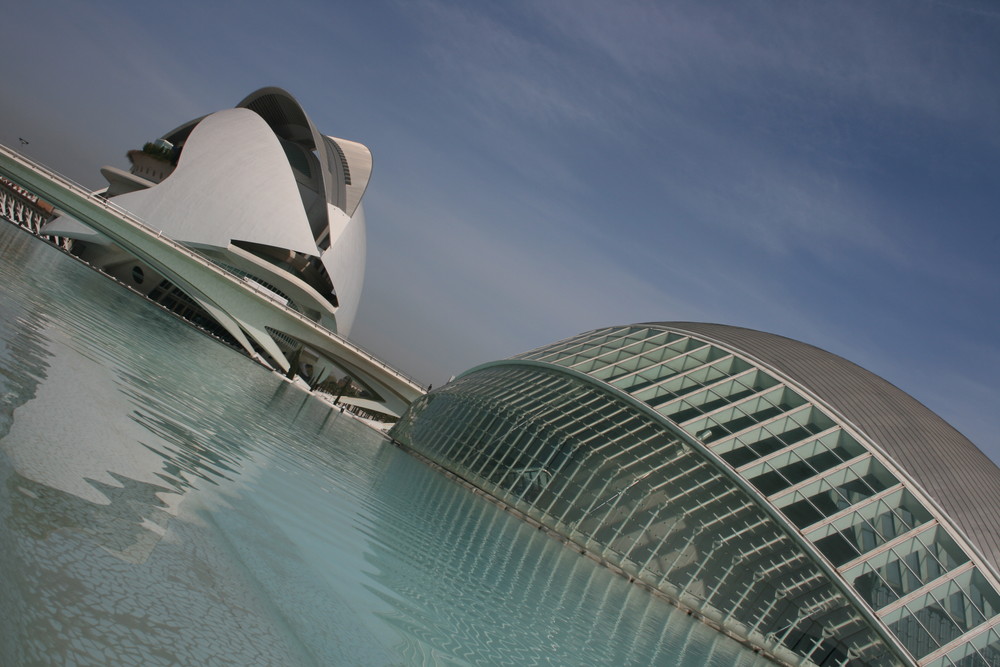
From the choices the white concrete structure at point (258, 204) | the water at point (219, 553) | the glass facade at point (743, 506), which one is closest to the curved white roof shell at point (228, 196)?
the white concrete structure at point (258, 204)

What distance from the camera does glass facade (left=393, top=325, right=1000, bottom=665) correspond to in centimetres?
1739

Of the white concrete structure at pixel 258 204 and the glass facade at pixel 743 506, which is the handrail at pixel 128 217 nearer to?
the white concrete structure at pixel 258 204

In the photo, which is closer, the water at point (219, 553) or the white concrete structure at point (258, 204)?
the water at point (219, 553)

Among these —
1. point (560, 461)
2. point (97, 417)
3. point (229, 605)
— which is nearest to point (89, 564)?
point (229, 605)

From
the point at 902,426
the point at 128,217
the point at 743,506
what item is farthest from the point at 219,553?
the point at 128,217

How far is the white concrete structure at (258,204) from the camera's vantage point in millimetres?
46750

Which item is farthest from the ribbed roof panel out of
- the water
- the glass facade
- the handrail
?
the handrail

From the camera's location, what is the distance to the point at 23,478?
208 inches

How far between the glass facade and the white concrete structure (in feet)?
92.5

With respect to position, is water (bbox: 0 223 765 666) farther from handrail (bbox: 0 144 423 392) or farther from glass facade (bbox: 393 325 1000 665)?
handrail (bbox: 0 144 423 392)

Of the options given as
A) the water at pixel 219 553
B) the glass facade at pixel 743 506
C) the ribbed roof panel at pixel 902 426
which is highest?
the ribbed roof panel at pixel 902 426

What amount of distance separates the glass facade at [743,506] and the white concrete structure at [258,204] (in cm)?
2820

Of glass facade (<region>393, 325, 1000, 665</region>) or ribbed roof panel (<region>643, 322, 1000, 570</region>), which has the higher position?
ribbed roof panel (<region>643, 322, 1000, 570</region>)

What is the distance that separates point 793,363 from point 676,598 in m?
10.3
